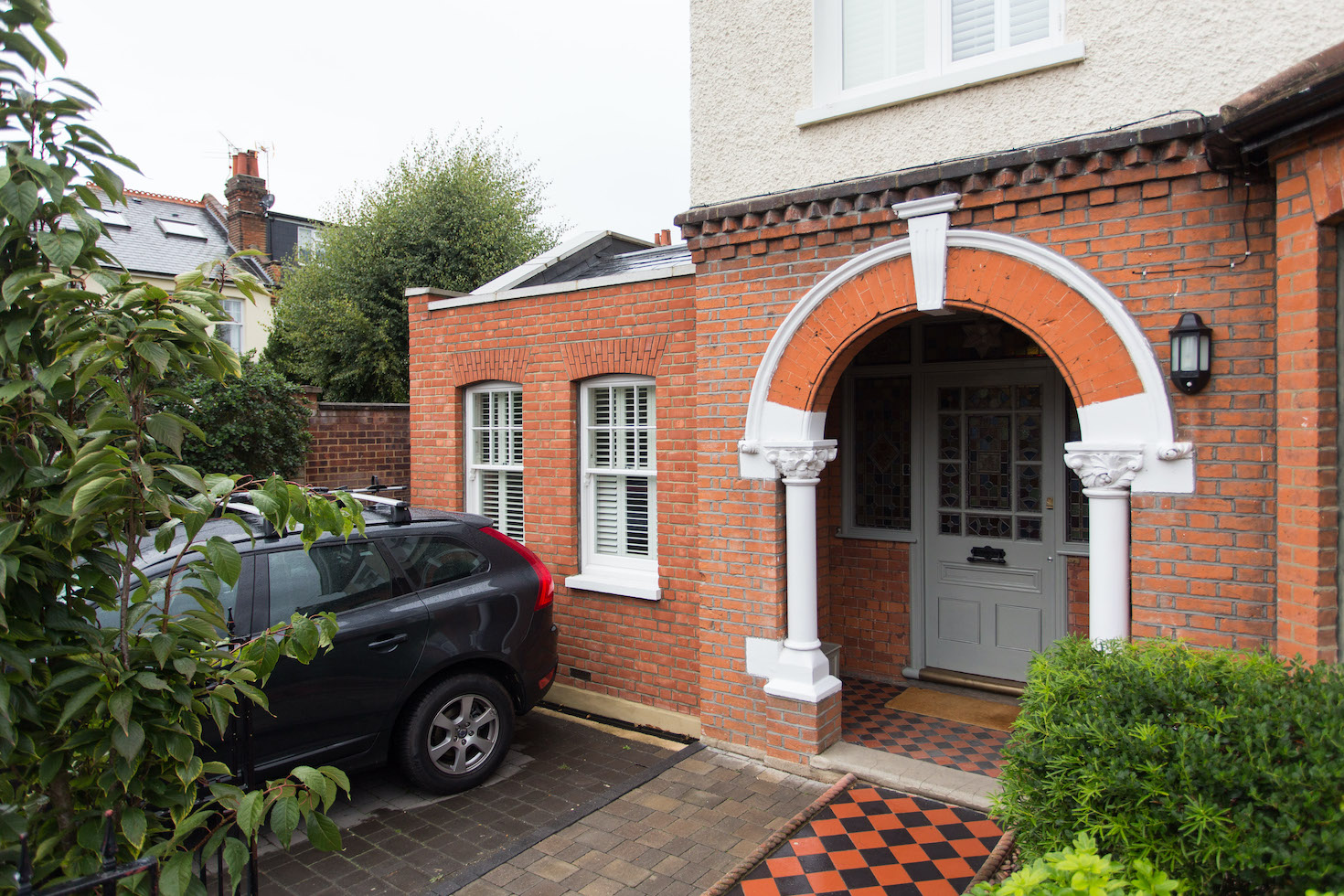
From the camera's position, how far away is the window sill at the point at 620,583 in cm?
668

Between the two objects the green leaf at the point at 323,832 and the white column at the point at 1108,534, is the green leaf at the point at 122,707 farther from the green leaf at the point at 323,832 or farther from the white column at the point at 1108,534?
the white column at the point at 1108,534

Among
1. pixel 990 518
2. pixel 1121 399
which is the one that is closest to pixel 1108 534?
pixel 1121 399

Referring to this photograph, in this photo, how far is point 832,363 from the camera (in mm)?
5535

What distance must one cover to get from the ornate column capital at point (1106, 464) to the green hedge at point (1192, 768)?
4.26 ft

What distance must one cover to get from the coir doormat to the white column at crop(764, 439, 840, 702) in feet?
3.83

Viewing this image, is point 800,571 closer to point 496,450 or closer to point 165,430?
point 496,450

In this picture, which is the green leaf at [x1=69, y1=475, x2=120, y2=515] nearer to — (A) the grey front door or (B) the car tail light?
(B) the car tail light

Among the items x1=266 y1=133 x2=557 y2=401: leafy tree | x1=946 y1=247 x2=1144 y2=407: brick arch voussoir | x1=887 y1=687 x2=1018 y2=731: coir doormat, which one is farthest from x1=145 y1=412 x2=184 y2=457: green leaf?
x1=266 y1=133 x2=557 y2=401: leafy tree

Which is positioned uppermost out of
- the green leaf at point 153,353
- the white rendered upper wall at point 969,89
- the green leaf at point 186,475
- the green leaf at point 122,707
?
the white rendered upper wall at point 969,89

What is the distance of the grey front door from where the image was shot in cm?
646

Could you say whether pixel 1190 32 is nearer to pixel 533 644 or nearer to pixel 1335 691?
pixel 1335 691

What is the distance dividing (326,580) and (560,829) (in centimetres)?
206

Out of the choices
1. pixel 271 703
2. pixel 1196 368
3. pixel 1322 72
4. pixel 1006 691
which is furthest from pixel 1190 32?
pixel 271 703

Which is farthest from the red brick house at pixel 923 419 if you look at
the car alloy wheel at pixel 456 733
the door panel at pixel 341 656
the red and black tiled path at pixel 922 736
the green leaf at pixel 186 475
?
the green leaf at pixel 186 475
